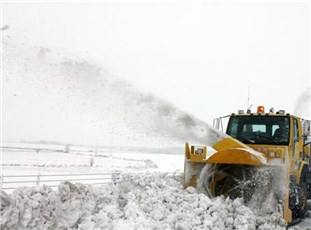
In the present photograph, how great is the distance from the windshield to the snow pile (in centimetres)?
222

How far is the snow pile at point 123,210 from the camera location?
220 inches

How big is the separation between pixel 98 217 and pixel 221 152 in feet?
9.44

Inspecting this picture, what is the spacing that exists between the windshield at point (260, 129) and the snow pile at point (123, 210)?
2.22 meters

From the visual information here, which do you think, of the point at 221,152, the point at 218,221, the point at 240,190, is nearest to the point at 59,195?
the point at 218,221

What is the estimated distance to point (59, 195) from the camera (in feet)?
20.2

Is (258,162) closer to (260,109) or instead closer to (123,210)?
(260,109)

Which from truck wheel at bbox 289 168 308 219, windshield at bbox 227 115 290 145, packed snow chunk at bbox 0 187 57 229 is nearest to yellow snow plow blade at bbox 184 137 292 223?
truck wheel at bbox 289 168 308 219

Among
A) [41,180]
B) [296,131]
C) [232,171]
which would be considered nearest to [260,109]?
[296,131]

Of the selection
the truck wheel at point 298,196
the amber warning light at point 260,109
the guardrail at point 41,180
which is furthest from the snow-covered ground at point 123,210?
the amber warning light at point 260,109

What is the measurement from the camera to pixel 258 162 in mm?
7316

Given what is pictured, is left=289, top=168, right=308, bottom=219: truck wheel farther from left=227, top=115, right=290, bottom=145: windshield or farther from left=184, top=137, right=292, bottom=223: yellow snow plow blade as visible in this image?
left=227, top=115, right=290, bottom=145: windshield

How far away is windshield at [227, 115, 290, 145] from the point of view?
28.7 ft

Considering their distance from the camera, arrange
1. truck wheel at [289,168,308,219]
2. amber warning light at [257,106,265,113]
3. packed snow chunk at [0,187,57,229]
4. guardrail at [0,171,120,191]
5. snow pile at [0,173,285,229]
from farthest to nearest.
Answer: amber warning light at [257,106,265,113] < guardrail at [0,171,120,191] < truck wheel at [289,168,308,219] < snow pile at [0,173,285,229] < packed snow chunk at [0,187,57,229]

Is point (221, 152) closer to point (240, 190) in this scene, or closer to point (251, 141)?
point (240, 190)
